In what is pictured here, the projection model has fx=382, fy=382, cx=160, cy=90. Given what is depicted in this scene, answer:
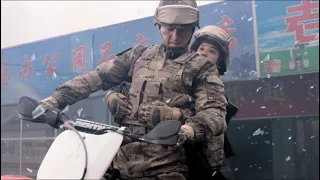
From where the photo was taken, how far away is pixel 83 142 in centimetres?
122

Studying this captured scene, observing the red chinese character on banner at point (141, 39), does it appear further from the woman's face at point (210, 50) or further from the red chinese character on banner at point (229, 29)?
the woman's face at point (210, 50)

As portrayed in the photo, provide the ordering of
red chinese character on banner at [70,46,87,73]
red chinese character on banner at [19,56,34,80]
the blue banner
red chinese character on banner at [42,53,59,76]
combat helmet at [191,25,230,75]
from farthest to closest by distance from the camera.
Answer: red chinese character on banner at [19,56,34,80] → red chinese character on banner at [42,53,59,76] → red chinese character on banner at [70,46,87,73] → the blue banner → combat helmet at [191,25,230,75]

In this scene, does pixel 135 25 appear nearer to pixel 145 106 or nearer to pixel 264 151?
pixel 264 151

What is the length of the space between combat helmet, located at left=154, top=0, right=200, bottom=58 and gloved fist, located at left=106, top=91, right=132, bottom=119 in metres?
0.33

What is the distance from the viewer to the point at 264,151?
362cm

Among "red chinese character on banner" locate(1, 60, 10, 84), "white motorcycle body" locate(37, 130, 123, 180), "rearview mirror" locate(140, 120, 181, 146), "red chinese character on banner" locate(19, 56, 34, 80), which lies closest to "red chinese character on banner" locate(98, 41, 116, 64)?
"red chinese character on banner" locate(19, 56, 34, 80)

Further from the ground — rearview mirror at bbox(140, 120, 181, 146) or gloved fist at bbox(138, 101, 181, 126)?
gloved fist at bbox(138, 101, 181, 126)

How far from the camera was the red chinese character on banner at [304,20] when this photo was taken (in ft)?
11.4

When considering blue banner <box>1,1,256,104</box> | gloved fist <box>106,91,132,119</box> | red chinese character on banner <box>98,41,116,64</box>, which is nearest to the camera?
gloved fist <box>106,91,132,119</box>

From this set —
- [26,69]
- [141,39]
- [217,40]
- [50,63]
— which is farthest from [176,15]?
[26,69]

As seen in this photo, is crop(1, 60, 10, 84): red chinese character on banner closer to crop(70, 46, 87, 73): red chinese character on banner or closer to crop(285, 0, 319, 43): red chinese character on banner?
crop(70, 46, 87, 73): red chinese character on banner

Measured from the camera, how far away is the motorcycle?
1.17 m

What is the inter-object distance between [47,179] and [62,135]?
0.19 metres

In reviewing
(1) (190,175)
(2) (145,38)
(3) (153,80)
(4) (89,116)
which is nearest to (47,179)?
(3) (153,80)
